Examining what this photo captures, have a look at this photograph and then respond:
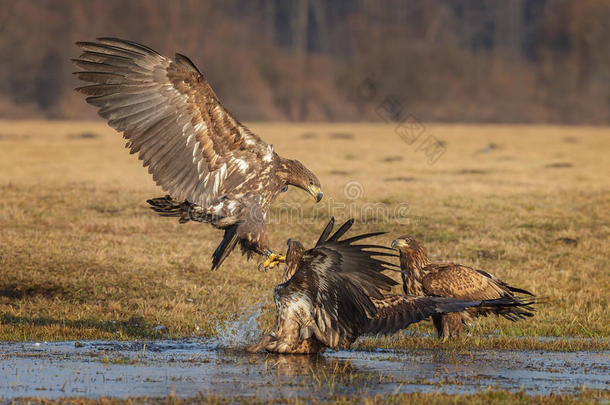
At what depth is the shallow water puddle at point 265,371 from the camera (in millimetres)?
7094

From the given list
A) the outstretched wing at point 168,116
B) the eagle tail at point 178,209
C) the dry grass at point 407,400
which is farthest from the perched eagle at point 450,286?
the dry grass at point 407,400

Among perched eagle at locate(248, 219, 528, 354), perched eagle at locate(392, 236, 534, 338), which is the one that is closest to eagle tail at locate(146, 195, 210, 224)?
perched eagle at locate(248, 219, 528, 354)

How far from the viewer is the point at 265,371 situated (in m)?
7.88

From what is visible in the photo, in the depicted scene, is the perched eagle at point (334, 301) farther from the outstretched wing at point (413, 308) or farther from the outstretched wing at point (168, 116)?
the outstretched wing at point (168, 116)

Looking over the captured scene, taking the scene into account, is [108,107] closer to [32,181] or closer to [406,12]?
[32,181]

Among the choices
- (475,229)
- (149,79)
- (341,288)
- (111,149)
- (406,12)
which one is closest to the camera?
(341,288)

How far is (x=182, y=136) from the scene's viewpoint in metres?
9.69

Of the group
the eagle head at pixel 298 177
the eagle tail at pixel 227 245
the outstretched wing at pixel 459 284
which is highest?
the eagle head at pixel 298 177

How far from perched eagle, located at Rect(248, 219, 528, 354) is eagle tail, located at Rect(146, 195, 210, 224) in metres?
1.69

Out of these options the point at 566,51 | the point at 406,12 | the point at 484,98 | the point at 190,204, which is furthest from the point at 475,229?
the point at 406,12

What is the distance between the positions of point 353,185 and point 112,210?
6.09 meters

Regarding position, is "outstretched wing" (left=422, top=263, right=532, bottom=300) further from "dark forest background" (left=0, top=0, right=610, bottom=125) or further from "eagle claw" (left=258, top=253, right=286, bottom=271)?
"dark forest background" (left=0, top=0, right=610, bottom=125)

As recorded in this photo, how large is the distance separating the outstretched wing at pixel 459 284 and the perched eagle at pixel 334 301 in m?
0.47

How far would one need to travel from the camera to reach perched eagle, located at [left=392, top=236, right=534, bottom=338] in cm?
945
